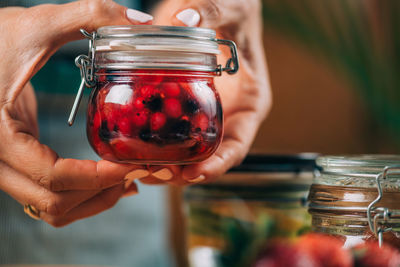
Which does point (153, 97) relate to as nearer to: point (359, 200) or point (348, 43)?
point (359, 200)

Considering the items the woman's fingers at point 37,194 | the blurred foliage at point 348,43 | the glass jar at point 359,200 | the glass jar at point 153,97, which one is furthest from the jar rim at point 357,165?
the blurred foliage at point 348,43

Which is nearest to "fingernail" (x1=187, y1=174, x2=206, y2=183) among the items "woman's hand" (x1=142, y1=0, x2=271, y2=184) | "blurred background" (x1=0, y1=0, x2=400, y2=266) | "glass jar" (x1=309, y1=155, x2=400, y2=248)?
"woman's hand" (x1=142, y1=0, x2=271, y2=184)

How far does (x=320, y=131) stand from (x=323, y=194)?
3.50ft

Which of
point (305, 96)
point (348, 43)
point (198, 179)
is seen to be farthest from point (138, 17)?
point (305, 96)

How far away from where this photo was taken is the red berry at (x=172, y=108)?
14.7 inches

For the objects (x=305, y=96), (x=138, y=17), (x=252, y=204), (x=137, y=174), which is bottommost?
(x=305, y=96)

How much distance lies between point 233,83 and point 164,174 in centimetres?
20

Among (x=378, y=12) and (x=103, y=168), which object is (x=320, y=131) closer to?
Result: (x=378, y=12)

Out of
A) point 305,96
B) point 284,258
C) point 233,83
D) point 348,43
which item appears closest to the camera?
point 284,258

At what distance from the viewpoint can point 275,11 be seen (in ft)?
4.00

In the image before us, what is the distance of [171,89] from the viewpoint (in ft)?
1.25

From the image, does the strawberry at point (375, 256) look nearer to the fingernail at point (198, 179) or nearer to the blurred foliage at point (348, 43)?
the fingernail at point (198, 179)

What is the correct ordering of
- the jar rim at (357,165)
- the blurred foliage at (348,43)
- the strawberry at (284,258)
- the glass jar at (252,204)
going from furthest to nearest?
1. the blurred foliage at (348,43)
2. the glass jar at (252,204)
3. the jar rim at (357,165)
4. the strawberry at (284,258)

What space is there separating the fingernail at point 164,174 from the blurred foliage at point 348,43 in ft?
2.61
